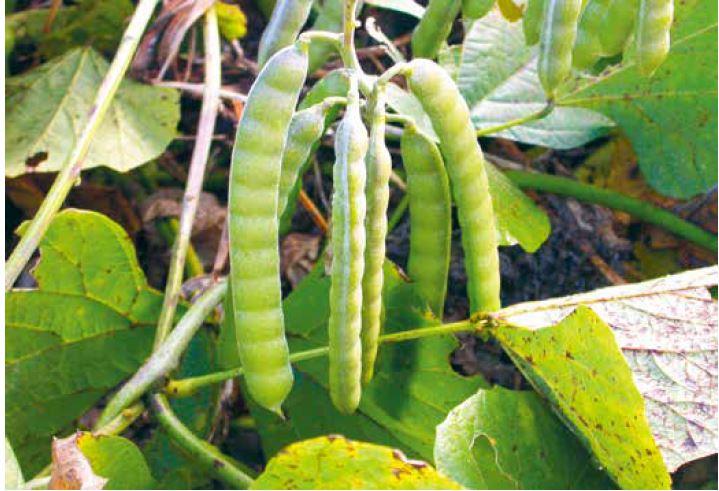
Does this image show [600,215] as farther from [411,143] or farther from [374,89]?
[374,89]

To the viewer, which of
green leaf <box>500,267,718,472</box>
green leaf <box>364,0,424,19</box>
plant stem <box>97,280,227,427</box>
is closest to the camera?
green leaf <box>500,267,718,472</box>

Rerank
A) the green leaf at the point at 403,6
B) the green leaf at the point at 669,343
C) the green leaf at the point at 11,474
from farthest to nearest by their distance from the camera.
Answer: the green leaf at the point at 403,6 → the green leaf at the point at 669,343 → the green leaf at the point at 11,474

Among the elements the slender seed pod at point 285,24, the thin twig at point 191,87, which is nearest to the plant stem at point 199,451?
the slender seed pod at point 285,24

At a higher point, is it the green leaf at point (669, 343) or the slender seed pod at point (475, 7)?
the slender seed pod at point (475, 7)

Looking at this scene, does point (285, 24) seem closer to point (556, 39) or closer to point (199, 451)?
point (556, 39)

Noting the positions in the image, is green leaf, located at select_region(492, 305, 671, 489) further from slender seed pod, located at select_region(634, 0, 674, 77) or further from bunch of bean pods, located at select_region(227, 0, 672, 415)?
slender seed pod, located at select_region(634, 0, 674, 77)

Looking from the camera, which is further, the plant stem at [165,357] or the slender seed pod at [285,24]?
the plant stem at [165,357]

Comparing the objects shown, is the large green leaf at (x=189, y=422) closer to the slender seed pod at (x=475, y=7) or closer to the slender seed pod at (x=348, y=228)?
the slender seed pod at (x=348, y=228)

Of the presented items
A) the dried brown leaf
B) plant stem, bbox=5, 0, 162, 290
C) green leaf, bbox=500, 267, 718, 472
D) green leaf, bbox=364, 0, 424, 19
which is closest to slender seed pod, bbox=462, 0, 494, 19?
green leaf, bbox=364, 0, 424, 19
